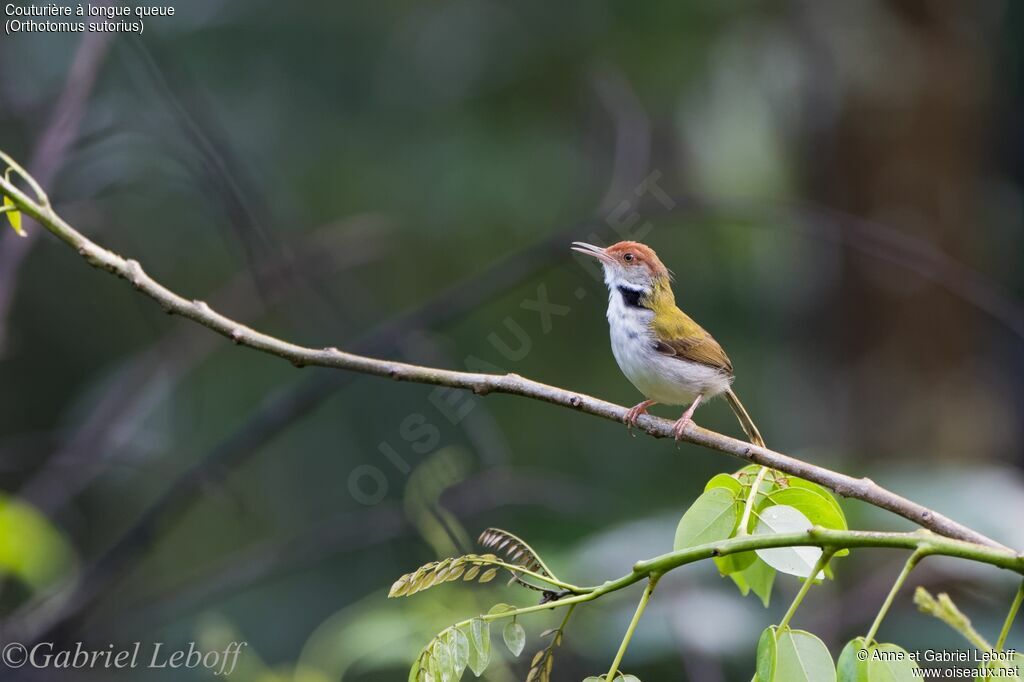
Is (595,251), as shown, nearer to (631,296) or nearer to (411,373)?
(631,296)

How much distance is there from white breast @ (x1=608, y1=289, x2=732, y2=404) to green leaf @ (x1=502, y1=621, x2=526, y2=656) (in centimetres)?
254

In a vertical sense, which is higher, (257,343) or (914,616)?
(257,343)

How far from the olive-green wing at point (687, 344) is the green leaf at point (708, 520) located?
249 cm

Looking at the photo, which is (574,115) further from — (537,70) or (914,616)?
(914,616)

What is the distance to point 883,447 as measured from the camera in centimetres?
648

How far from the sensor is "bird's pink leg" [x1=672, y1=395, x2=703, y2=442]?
2629 millimetres

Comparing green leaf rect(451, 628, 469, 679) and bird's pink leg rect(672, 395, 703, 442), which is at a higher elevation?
bird's pink leg rect(672, 395, 703, 442)

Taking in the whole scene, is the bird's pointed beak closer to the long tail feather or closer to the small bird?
the small bird

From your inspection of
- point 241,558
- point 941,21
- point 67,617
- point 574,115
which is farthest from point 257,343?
point 574,115

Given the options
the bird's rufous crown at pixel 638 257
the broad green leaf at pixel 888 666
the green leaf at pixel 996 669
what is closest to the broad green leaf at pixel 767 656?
the broad green leaf at pixel 888 666

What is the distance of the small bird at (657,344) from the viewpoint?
401cm

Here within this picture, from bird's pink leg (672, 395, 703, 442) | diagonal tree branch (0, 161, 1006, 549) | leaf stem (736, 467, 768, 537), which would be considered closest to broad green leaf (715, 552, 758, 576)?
leaf stem (736, 467, 768, 537)

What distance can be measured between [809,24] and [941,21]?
1.41m

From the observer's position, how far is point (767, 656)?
1.34 meters
